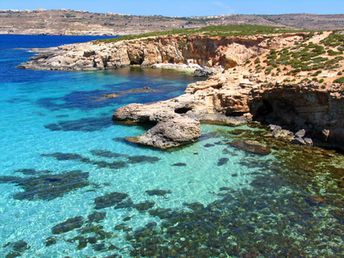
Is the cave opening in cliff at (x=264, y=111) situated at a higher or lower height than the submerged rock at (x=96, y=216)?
higher

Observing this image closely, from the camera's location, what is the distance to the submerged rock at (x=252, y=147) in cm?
2786

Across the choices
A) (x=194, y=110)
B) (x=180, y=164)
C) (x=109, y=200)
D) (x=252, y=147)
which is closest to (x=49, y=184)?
(x=109, y=200)

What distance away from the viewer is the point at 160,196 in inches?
853

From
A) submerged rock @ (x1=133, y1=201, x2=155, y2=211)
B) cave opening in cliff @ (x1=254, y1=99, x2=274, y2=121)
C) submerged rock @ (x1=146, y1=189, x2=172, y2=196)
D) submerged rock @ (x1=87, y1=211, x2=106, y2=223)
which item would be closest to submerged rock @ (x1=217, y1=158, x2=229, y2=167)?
submerged rock @ (x1=146, y1=189, x2=172, y2=196)

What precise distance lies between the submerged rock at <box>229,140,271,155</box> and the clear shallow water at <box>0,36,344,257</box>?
1.97 feet

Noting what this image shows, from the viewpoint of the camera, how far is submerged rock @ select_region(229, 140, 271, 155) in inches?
1097

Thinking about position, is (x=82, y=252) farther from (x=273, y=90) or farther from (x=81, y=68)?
(x=81, y=68)

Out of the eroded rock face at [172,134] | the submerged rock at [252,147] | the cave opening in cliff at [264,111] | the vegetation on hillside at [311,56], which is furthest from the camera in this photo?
the cave opening in cliff at [264,111]

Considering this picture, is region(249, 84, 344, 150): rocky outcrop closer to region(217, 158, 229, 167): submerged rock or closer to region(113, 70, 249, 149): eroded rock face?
region(113, 70, 249, 149): eroded rock face

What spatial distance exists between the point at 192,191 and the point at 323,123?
13.6 metres

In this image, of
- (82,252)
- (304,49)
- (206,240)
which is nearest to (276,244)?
(206,240)

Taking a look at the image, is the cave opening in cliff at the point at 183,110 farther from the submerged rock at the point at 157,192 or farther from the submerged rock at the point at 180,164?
the submerged rock at the point at 157,192

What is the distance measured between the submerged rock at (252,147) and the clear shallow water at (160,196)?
0.60 metres

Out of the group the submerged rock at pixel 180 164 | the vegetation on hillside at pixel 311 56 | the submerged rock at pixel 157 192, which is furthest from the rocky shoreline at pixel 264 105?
the submerged rock at pixel 157 192
